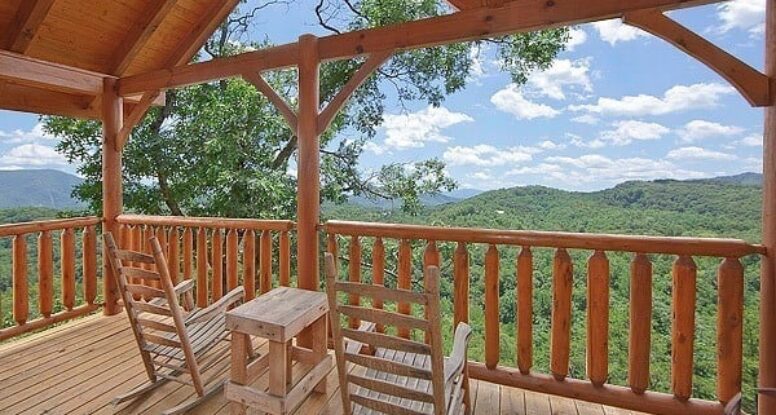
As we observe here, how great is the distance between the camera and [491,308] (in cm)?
257

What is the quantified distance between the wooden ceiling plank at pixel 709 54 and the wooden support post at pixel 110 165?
451 centimetres

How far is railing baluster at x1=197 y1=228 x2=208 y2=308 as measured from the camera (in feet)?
11.9

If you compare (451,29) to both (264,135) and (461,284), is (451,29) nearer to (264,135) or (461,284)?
(461,284)

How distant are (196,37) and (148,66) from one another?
0.71 metres

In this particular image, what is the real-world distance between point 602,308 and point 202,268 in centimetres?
328

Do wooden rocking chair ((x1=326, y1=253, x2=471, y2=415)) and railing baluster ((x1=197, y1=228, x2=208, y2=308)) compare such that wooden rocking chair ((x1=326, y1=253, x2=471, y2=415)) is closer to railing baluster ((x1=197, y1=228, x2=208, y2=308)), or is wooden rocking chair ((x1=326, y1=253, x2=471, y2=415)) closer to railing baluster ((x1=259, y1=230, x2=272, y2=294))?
railing baluster ((x1=259, y1=230, x2=272, y2=294))

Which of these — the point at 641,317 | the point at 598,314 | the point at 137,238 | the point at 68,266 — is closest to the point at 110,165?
the point at 137,238

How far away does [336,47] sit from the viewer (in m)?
2.90

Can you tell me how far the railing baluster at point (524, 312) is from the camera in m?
2.45

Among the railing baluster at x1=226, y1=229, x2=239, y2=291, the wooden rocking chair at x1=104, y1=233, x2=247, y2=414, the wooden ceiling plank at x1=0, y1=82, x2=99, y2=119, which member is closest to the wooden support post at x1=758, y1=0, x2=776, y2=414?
the wooden rocking chair at x1=104, y1=233, x2=247, y2=414

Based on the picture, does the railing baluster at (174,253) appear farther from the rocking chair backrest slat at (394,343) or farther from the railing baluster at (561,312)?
the railing baluster at (561,312)

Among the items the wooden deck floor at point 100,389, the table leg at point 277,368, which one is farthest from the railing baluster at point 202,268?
the table leg at point 277,368

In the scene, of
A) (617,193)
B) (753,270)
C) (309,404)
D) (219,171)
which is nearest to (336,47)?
(309,404)

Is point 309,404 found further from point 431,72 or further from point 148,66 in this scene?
point 431,72
